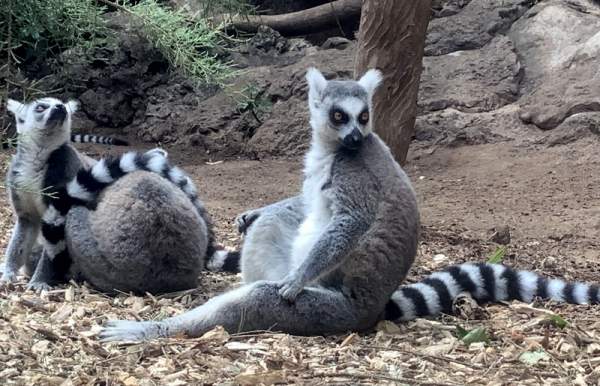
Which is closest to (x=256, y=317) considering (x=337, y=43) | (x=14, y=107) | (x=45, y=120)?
(x=45, y=120)

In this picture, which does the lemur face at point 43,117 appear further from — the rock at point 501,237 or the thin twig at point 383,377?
the rock at point 501,237

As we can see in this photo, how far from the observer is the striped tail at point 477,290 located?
5336 mm

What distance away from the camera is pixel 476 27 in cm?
1273

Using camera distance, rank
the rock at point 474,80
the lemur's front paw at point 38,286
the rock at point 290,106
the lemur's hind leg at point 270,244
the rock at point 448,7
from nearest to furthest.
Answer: the lemur's hind leg at point 270,244, the lemur's front paw at point 38,286, the rock at point 474,80, the rock at point 290,106, the rock at point 448,7

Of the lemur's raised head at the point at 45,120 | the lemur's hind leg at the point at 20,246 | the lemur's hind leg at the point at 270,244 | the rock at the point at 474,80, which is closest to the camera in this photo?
the lemur's hind leg at the point at 270,244

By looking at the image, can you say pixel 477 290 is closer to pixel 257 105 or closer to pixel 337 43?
pixel 257 105

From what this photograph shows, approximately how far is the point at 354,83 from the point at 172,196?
1.52m

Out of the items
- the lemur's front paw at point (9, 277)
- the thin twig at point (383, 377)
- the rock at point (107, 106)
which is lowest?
the rock at point (107, 106)

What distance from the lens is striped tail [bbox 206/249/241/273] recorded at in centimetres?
670

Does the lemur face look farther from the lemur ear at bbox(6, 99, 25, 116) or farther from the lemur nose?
the lemur nose

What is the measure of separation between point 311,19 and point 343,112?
902cm

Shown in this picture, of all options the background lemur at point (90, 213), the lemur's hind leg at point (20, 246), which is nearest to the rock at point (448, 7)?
the background lemur at point (90, 213)

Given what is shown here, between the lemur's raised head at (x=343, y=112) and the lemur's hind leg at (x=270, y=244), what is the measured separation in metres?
0.61

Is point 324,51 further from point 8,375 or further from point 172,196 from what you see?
point 8,375
